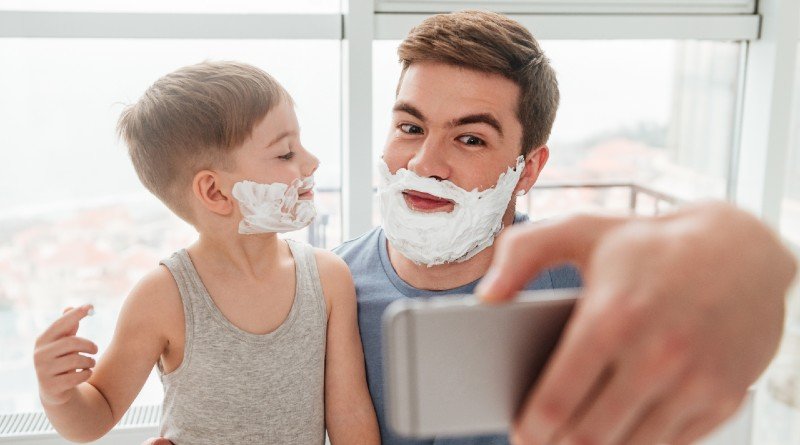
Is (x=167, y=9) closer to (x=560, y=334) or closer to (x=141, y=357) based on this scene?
(x=141, y=357)

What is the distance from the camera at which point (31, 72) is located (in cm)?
157

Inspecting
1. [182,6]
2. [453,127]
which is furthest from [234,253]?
[182,6]

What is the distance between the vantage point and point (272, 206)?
1.06 m

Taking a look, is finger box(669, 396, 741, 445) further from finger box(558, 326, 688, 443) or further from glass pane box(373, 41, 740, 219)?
glass pane box(373, 41, 740, 219)

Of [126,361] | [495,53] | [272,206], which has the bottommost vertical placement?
[126,361]

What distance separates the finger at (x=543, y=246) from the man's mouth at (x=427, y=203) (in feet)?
2.48

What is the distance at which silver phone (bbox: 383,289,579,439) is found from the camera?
1.26 ft

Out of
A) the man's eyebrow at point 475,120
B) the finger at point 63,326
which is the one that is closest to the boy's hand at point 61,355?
the finger at point 63,326

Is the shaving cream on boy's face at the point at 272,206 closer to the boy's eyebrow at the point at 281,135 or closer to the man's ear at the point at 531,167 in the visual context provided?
the boy's eyebrow at the point at 281,135

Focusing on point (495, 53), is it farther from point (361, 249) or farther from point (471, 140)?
point (361, 249)

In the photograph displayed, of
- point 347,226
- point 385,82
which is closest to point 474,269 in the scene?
point 347,226

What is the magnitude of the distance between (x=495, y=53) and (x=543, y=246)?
2.68ft

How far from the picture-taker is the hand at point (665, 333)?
312 millimetres

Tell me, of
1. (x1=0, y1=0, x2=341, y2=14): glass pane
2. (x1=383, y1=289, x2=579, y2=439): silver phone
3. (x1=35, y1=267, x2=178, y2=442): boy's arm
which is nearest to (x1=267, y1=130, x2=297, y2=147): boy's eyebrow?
(x1=35, y1=267, x2=178, y2=442): boy's arm
